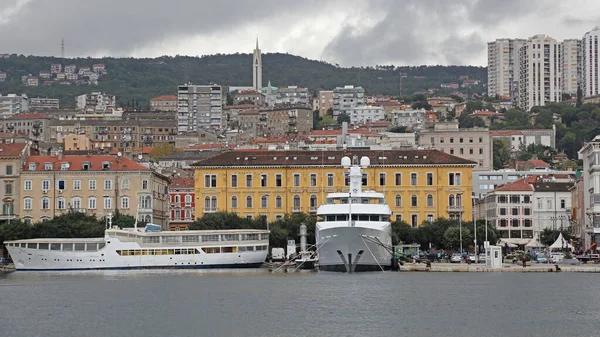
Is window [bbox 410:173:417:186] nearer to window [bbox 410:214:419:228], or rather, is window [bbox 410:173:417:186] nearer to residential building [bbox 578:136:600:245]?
window [bbox 410:214:419:228]

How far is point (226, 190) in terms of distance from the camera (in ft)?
447

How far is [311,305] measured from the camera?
7112cm

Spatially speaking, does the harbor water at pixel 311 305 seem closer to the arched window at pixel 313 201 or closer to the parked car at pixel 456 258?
the parked car at pixel 456 258

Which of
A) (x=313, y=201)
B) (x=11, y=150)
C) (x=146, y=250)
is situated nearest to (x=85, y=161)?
(x=11, y=150)

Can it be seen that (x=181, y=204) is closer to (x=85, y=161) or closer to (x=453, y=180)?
(x=85, y=161)

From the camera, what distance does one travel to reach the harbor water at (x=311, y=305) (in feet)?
200

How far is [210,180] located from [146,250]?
21001mm

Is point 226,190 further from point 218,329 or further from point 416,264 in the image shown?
point 218,329

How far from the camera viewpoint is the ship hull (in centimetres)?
9738

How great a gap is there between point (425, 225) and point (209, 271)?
78.0ft

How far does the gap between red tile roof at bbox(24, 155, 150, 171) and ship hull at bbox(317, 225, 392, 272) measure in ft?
130

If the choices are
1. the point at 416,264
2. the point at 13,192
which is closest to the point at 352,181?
the point at 416,264

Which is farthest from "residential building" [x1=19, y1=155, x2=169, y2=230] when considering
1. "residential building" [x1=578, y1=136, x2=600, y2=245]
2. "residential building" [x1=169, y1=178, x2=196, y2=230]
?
"residential building" [x1=578, y1=136, x2=600, y2=245]

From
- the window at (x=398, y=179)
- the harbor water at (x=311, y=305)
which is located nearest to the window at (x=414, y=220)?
the window at (x=398, y=179)
